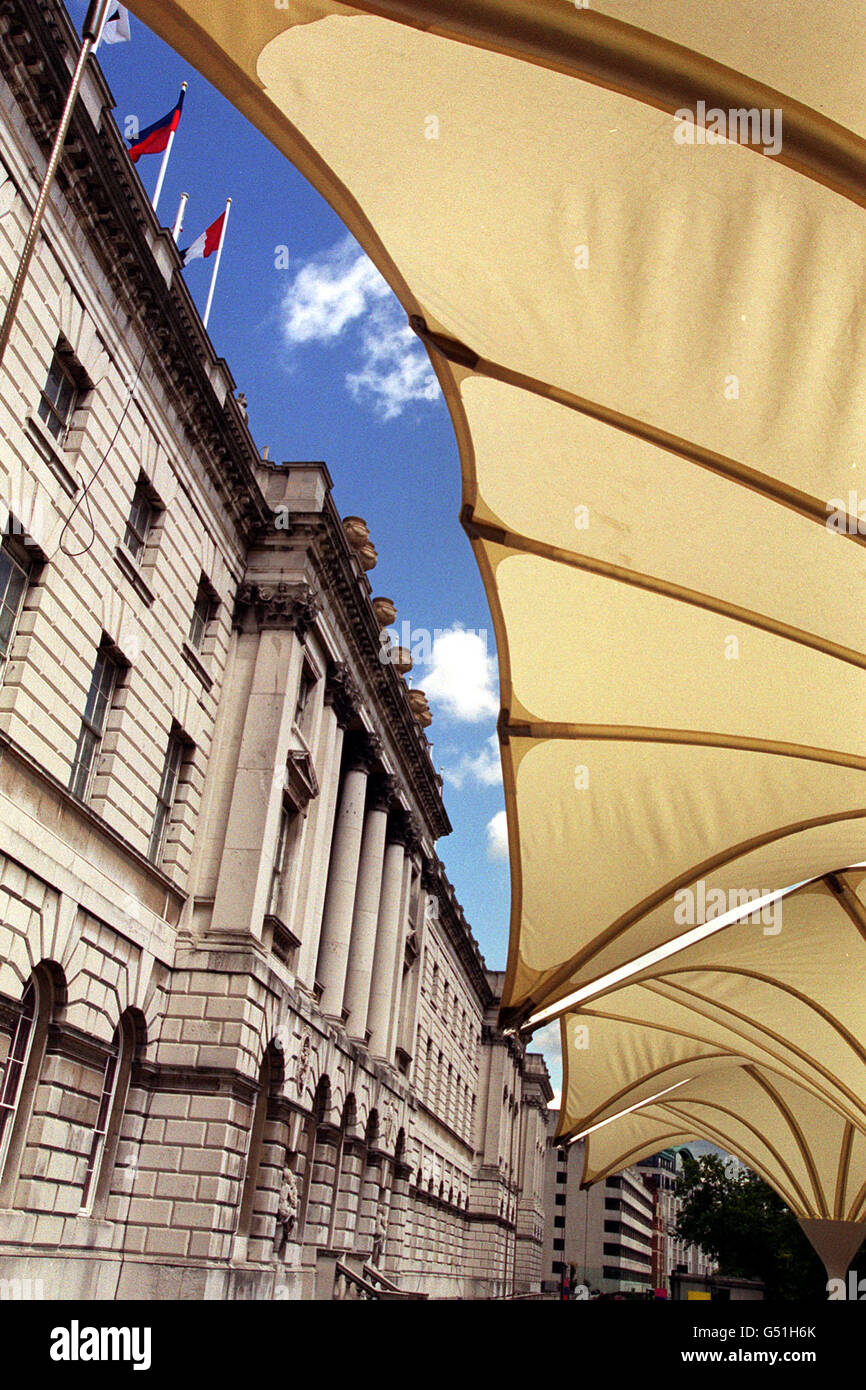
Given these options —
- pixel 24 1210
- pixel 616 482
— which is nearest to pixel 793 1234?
pixel 24 1210

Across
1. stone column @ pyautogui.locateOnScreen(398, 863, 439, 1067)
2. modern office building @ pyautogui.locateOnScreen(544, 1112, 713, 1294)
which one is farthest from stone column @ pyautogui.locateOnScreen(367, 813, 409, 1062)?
modern office building @ pyautogui.locateOnScreen(544, 1112, 713, 1294)

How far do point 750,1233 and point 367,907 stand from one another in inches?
1955

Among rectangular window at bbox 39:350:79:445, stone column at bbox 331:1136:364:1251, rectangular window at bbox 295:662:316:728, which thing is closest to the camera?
rectangular window at bbox 39:350:79:445

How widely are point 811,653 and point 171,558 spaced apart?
58.2 ft

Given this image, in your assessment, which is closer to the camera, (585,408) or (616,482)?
(585,408)

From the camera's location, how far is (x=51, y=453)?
18.3 m

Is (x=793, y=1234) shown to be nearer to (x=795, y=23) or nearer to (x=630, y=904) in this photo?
(x=630, y=904)

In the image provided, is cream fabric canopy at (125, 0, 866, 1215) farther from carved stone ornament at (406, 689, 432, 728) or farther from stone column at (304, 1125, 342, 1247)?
carved stone ornament at (406, 689, 432, 728)

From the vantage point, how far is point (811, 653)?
8953 mm

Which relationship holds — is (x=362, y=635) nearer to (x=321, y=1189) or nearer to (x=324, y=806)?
(x=324, y=806)

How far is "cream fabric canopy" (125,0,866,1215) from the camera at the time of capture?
513 cm

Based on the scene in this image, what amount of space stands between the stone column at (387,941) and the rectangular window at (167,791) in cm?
1678

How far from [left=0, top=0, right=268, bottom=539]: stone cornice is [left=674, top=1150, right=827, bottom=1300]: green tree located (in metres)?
59.7

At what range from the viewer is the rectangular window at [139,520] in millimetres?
22694
